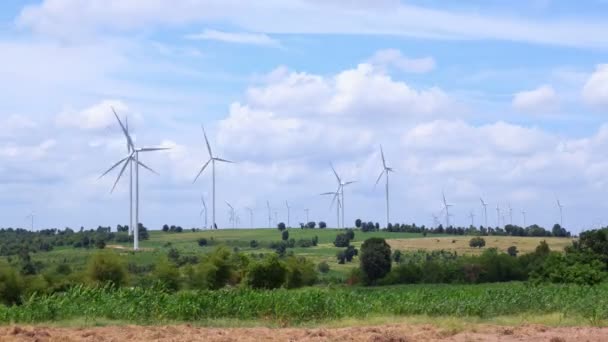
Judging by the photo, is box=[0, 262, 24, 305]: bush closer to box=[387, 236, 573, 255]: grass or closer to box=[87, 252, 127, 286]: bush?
box=[87, 252, 127, 286]: bush

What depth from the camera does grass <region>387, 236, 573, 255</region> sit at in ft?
459

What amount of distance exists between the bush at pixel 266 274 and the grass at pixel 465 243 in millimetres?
67613

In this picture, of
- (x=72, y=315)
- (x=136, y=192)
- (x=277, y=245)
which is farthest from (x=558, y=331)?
(x=277, y=245)

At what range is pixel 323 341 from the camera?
95.0 ft

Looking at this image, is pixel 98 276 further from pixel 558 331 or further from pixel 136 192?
pixel 558 331

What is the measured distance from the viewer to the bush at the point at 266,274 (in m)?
72.9

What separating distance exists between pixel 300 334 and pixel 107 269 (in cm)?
4547

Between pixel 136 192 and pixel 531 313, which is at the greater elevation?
pixel 136 192

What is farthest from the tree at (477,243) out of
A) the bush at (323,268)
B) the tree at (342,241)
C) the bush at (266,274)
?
the bush at (266,274)

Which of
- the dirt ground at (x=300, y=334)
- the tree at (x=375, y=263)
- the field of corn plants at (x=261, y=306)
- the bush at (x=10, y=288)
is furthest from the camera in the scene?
the tree at (x=375, y=263)

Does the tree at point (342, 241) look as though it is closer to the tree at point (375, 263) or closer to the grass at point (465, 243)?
the grass at point (465, 243)

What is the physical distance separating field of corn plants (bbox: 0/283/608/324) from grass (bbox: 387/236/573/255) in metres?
92.2

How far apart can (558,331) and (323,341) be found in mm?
9806

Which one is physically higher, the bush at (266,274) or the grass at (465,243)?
the grass at (465,243)
